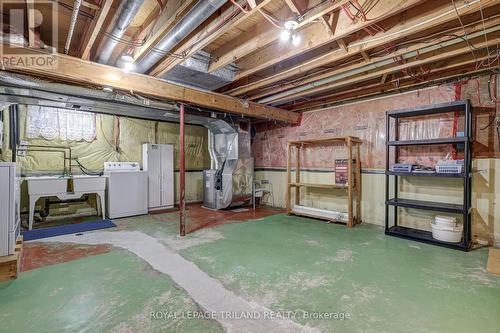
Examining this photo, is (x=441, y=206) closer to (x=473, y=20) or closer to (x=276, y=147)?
(x=473, y=20)

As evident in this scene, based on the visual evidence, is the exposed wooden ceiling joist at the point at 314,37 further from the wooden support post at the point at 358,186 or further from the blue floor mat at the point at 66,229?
the blue floor mat at the point at 66,229

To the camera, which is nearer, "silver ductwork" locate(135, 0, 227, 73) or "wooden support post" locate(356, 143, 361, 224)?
"silver ductwork" locate(135, 0, 227, 73)

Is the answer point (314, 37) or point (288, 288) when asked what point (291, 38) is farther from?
point (288, 288)

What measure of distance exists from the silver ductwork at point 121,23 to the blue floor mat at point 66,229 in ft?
9.57

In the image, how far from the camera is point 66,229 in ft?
13.3

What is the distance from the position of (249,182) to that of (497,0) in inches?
194

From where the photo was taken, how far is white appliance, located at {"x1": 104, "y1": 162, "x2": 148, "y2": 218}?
189 inches

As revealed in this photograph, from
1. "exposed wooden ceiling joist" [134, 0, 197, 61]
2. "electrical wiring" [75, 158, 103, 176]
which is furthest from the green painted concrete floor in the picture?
"electrical wiring" [75, 158, 103, 176]

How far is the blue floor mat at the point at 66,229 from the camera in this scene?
3744 millimetres

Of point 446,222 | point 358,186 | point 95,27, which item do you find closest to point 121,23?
point 95,27

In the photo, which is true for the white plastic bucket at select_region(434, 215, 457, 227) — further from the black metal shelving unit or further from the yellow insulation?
the yellow insulation

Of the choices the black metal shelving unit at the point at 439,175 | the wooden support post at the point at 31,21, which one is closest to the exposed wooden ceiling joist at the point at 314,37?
the black metal shelving unit at the point at 439,175

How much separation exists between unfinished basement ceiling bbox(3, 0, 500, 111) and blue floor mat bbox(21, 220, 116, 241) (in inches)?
109

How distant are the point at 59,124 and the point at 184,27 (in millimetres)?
4108
